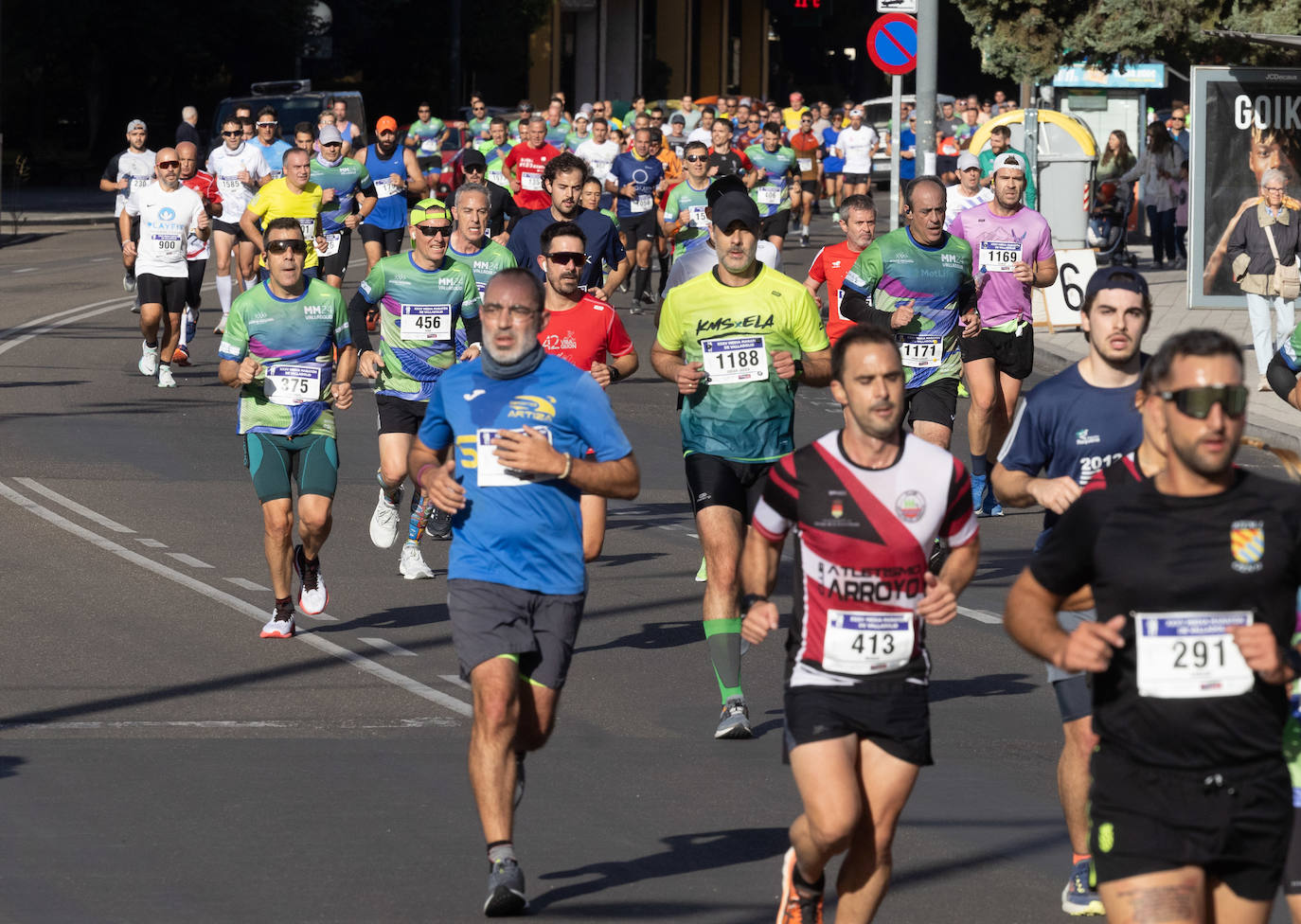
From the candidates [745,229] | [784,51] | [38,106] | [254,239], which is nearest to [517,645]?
[745,229]

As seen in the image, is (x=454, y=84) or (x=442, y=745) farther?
(x=454, y=84)

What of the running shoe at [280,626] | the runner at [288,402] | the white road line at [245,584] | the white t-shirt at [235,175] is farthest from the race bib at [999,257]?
the white t-shirt at [235,175]

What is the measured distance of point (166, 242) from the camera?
18.7 metres

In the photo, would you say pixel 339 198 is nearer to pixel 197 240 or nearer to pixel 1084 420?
pixel 197 240

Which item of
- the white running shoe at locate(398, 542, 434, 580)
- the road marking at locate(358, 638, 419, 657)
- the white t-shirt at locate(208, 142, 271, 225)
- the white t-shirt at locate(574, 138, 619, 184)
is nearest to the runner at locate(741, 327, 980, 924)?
A: the road marking at locate(358, 638, 419, 657)

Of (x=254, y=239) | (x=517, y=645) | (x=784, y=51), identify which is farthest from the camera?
(x=784, y=51)

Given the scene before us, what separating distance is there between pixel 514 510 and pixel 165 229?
509 inches

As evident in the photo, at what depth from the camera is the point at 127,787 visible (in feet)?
24.8

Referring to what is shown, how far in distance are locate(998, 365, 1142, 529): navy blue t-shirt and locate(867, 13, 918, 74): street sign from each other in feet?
54.9

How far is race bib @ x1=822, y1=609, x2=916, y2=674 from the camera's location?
18.4ft

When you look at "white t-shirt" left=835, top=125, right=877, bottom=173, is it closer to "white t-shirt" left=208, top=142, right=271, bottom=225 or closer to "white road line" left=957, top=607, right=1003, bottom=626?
"white t-shirt" left=208, top=142, right=271, bottom=225

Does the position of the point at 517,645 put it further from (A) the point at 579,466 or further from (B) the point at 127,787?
(B) the point at 127,787

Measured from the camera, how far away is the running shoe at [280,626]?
10.2 m

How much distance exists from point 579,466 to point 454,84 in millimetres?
51081
